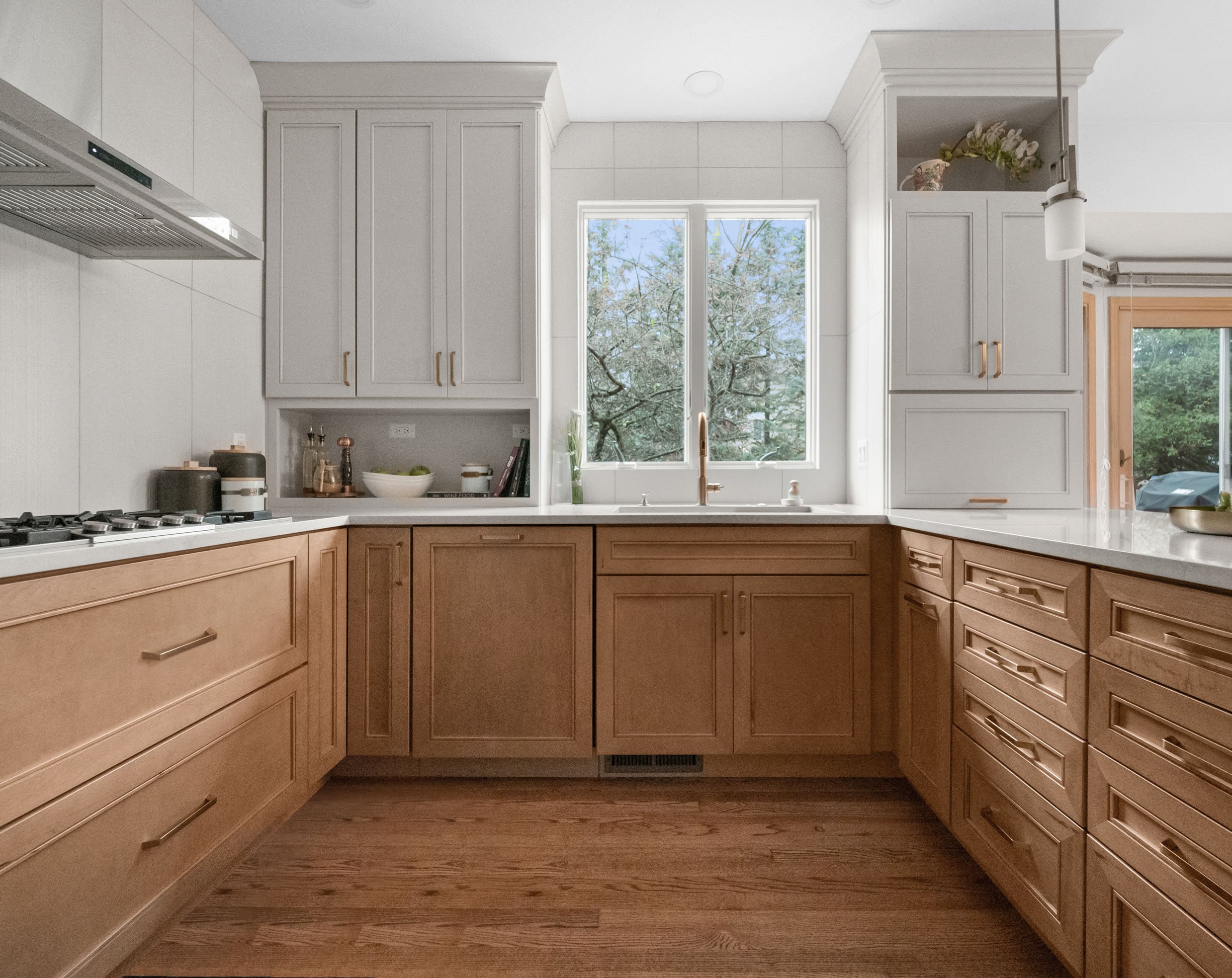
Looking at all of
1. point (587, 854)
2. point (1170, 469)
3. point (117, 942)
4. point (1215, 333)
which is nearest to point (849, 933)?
point (587, 854)

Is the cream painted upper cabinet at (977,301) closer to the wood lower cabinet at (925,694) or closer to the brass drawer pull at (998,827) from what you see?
the wood lower cabinet at (925,694)

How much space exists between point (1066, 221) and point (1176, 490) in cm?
237

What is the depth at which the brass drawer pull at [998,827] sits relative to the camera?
1.46 meters

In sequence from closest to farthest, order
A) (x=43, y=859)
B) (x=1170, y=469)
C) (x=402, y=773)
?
(x=43, y=859)
(x=402, y=773)
(x=1170, y=469)

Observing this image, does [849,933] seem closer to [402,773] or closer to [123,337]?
[402,773]

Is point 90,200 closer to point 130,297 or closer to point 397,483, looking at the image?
point 130,297

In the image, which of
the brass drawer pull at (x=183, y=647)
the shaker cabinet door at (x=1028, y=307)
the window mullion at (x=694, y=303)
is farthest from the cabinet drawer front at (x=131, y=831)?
the shaker cabinet door at (x=1028, y=307)

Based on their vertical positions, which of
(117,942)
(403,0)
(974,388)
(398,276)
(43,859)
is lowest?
(117,942)

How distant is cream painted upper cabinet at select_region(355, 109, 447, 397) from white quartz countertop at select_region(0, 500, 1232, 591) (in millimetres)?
496

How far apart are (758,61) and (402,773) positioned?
275 cm

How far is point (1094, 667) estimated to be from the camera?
1.23 m

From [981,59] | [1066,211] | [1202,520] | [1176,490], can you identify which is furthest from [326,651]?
[1176,490]

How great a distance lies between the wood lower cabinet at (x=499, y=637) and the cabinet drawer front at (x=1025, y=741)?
107cm

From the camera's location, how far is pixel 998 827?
1.56m
